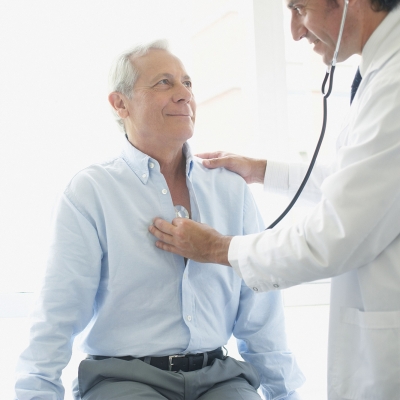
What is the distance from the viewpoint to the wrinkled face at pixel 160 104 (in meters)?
1.65

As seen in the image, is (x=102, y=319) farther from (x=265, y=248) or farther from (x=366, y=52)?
(x=366, y=52)

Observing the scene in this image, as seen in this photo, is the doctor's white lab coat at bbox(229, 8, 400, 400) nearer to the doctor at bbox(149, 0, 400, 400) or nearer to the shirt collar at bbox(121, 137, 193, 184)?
the doctor at bbox(149, 0, 400, 400)

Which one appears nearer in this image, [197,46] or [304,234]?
[304,234]

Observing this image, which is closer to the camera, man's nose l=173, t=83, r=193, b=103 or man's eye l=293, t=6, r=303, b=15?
man's eye l=293, t=6, r=303, b=15

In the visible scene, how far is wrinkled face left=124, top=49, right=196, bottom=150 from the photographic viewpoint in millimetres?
1647

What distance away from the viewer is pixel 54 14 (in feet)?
7.43

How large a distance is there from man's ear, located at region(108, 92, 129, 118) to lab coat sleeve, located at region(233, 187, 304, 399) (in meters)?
0.68

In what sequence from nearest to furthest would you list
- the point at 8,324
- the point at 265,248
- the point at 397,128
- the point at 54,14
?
the point at 397,128 → the point at 265,248 → the point at 8,324 → the point at 54,14

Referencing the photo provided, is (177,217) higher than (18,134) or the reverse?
the reverse

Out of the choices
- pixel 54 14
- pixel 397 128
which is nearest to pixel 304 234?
pixel 397 128

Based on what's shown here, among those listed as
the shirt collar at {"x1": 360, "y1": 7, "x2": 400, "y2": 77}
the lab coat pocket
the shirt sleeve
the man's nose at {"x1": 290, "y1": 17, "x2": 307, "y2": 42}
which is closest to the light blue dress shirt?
the shirt sleeve

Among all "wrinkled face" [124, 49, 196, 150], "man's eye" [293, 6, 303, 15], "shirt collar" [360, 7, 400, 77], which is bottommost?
"wrinkled face" [124, 49, 196, 150]

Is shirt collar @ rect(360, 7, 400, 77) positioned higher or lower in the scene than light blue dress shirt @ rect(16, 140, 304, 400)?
higher

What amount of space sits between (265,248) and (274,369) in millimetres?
523
